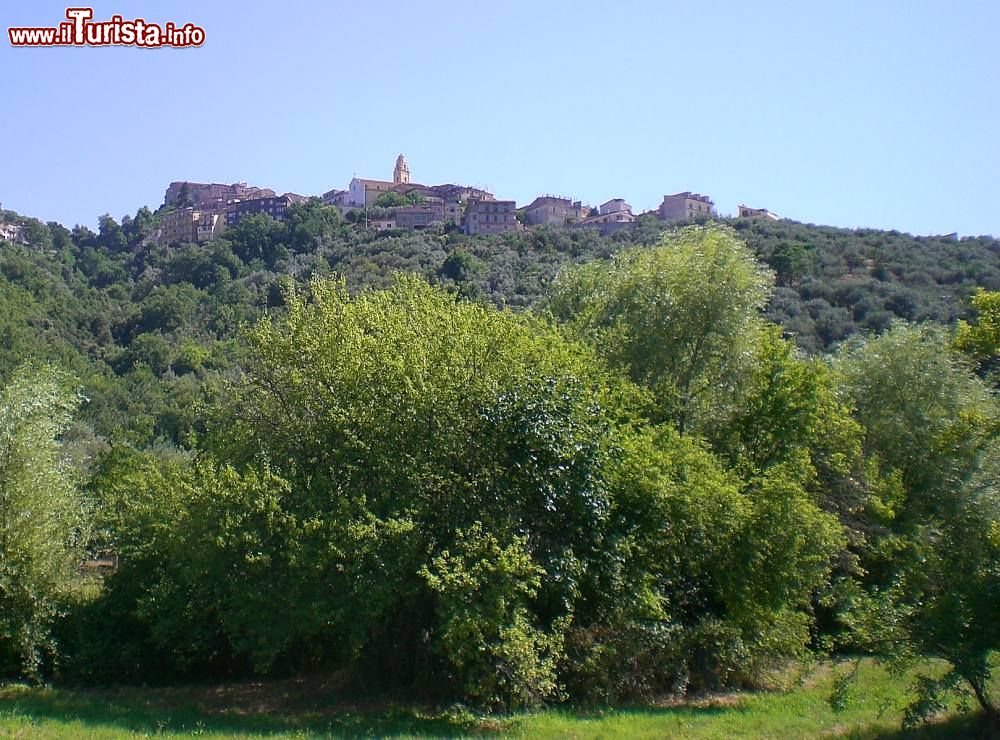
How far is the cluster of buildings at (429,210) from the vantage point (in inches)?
4521

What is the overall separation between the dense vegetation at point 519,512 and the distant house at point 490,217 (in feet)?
305

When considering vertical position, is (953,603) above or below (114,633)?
above

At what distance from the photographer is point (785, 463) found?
18.0 metres

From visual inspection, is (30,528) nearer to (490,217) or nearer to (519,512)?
(519,512)

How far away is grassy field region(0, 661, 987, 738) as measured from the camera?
501 inches

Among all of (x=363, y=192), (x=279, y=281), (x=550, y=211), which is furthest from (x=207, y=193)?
(x=279, y=281)

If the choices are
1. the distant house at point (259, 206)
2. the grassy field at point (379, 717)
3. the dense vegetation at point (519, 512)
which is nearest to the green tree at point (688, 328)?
the dense vegetation at point (519, 512)

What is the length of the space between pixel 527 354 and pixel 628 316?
633 centimetres

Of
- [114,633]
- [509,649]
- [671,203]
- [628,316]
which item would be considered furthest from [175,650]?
[671,203]

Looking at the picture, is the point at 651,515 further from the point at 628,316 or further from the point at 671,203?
the point at 671,203

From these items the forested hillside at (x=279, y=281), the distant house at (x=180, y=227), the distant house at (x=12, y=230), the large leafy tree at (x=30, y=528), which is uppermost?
the distant house at (x=180, y=227)

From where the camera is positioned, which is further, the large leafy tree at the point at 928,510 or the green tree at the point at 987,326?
the green tree at the point at 987,326

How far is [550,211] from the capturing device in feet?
437

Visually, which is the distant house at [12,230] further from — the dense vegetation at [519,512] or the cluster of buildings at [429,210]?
the dense vegetation at [519,512]
